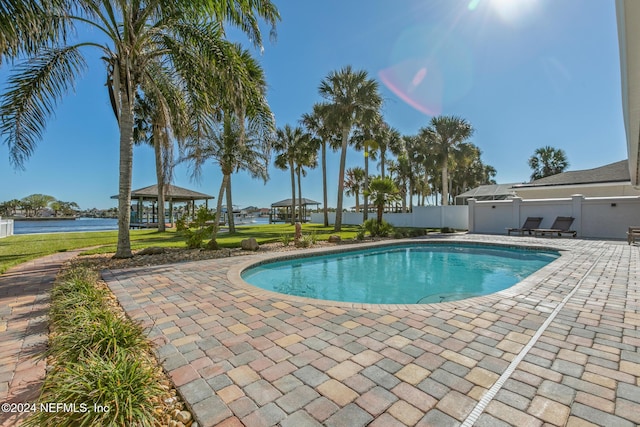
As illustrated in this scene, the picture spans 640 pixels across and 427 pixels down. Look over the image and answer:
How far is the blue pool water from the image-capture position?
661cm

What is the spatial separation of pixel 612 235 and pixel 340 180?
586 inches

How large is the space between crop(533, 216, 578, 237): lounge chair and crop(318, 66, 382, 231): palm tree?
38.2ft

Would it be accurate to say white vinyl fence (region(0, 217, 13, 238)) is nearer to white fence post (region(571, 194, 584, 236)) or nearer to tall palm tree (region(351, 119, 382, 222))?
tall palm tree (region(351, 119, 382, 222))

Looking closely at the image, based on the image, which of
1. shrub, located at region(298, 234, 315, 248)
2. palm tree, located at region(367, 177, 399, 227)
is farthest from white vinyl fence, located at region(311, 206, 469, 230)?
shrub, located at region(298, 234, 315, 248)

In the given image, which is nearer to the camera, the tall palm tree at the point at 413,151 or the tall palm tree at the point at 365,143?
the tall palm tree at the point at 365,143

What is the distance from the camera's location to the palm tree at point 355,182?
124ft

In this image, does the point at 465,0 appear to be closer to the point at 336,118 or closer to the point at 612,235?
the point at 336,118

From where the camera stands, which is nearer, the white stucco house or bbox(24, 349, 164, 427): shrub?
bbox(24, 349, 164, 427): shrub

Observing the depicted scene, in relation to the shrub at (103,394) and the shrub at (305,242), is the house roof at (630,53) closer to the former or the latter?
the shrub at (103,394)

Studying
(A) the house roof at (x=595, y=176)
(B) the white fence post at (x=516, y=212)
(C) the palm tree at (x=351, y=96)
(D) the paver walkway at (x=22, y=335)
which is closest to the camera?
(D) the paver walkway at (x=22, y=335)

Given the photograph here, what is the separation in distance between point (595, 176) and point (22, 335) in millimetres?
29394

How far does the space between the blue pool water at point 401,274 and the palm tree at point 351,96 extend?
10288 mm

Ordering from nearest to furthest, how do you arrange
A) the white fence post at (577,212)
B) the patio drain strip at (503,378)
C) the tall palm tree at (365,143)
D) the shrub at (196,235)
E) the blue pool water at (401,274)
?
the patio drain strip at (503,378) < the blue pool water at (401,274) < the shrub at (196,235) < the white fence post at (577,212) < the tall palm tree at (365,143)

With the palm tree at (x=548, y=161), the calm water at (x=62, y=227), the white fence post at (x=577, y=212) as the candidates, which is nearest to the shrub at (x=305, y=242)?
the white fence post at (x=577, y=212)
